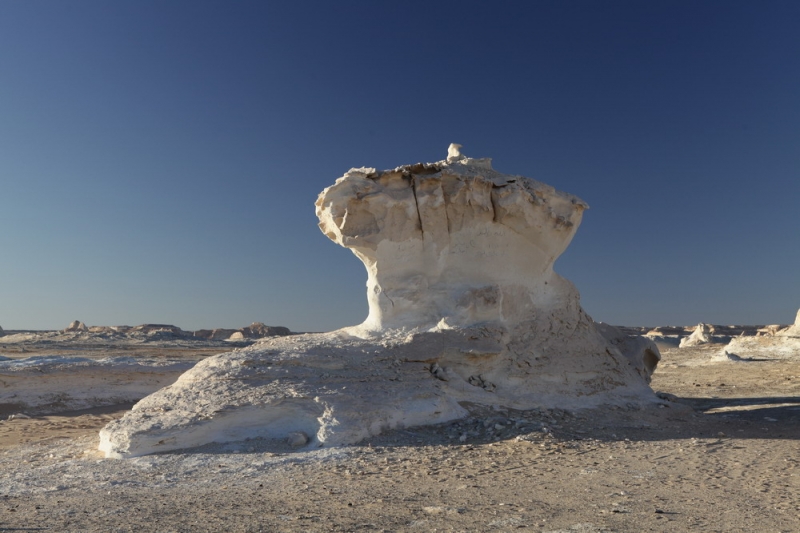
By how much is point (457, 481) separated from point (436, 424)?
1.96 meters

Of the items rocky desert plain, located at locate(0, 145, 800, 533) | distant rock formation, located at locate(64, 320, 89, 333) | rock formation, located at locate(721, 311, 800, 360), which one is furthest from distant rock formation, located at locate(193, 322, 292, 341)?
rocky desert plain, located at locate(0, 145, 800, 533)

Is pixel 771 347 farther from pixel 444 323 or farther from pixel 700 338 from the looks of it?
pixel 444 323

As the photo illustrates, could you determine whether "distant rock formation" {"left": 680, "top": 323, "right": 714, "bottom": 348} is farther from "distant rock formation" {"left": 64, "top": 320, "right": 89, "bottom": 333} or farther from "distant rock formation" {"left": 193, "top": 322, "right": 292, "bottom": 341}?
"distant rock formation" {"left": 64, "top": 320, "right": 89, "bottom": 333}

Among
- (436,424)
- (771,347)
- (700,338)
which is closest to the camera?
(436,424)

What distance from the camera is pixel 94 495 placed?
4398mm

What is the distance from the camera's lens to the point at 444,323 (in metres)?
8.02

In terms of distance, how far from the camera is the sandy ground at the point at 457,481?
143 inches

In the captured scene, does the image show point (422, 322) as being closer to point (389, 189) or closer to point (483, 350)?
point (483, 350)

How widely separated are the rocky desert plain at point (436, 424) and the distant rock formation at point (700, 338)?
85.1 feet

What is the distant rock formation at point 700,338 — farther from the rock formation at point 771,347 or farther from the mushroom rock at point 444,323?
the mushroom rock at point 444,323

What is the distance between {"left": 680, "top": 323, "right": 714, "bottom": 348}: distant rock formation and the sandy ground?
3033 cm

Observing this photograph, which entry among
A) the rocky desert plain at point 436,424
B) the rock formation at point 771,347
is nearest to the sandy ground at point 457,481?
the rocky desert plain at point 436,424

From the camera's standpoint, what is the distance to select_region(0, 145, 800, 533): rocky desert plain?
390 centimetres

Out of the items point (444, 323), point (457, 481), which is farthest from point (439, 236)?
point (457, 481)
